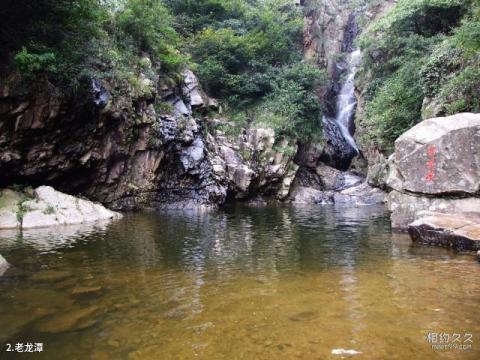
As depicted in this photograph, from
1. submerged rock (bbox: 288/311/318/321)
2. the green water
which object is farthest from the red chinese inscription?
submerged rock (bbox: 288/311/318/321)

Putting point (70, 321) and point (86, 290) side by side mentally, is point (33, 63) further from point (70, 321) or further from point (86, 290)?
point (70, 321)

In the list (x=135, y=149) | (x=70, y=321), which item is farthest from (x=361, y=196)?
(x=70, y=321)

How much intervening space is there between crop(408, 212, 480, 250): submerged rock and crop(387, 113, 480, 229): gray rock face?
1.00m

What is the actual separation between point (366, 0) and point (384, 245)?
111 ft

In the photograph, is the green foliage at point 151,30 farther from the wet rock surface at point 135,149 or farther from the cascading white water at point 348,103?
the cascading white water at point 348,103

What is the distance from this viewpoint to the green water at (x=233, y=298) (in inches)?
172

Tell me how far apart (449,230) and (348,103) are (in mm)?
27238

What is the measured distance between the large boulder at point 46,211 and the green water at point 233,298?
7.50ft

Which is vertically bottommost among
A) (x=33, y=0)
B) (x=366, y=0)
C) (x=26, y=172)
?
(x=26, y=172)

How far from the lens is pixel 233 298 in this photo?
6.03m

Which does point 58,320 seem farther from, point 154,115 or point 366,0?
point 366,0

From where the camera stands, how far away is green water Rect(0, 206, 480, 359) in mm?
4371

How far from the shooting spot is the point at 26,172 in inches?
593

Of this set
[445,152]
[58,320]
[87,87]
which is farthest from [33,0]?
[445,152]
